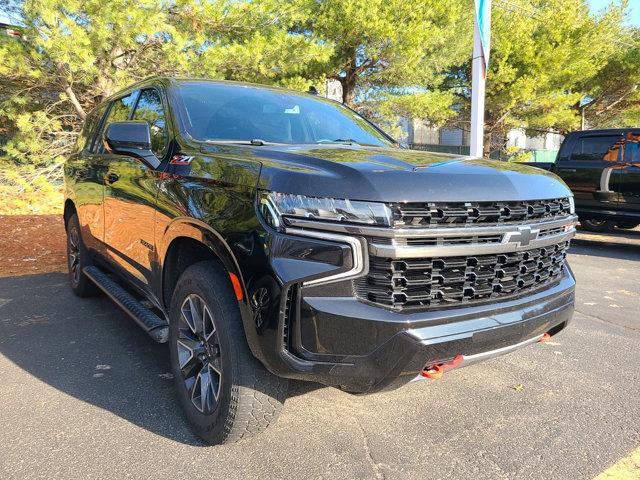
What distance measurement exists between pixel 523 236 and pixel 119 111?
138 inches

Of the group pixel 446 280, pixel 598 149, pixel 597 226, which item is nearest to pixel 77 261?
pixel 446 280

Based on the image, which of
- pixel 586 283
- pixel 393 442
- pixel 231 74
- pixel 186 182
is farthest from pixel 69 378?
pixel 231 74

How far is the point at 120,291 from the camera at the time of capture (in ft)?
13.3

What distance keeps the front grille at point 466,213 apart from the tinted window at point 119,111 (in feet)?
9.34

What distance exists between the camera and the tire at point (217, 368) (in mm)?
2422

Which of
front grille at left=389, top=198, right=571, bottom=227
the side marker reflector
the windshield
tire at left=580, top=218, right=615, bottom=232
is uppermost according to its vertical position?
the windshield

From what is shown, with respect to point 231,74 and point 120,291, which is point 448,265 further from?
point 231,74

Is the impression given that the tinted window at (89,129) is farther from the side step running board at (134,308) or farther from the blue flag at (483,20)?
the blue flag at (483,20)

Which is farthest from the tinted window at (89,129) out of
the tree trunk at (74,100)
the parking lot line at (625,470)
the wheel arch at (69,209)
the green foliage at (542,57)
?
the green foliage at (542,57)

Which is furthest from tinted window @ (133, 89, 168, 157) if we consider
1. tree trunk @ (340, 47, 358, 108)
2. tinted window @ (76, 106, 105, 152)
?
tree trunk @ (340, 47, 358, 108)

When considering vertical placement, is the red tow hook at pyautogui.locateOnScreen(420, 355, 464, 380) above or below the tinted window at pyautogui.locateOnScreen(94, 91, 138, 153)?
below

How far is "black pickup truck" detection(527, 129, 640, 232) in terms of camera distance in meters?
8.95

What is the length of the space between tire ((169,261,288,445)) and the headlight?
0.55 metres

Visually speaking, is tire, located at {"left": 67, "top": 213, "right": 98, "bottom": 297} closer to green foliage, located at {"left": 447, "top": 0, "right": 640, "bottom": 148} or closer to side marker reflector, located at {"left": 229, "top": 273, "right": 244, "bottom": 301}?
side marker reflector, located at {"left": 229, "top": 273, "right": 244, "bottom": 301}
